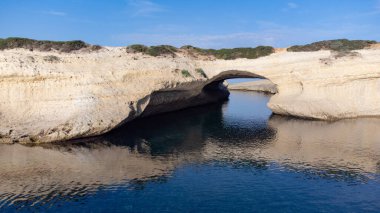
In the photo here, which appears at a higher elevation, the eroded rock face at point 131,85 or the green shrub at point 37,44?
the green shrub at point 37,44

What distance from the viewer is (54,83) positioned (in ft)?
99.8

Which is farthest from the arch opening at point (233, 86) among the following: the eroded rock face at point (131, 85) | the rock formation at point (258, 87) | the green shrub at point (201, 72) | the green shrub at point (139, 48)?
the green shrub at point (139, 48)

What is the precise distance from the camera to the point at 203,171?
2108cm

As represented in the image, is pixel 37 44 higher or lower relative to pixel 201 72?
higher

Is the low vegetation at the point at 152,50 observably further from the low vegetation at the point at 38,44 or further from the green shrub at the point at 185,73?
the low vegetation at the point at 38,44

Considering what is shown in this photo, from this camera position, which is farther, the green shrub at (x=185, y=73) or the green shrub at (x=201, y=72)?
the green shrub at (x=201, y=72)

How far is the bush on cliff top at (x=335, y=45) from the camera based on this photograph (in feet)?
127

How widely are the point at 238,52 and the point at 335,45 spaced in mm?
10413

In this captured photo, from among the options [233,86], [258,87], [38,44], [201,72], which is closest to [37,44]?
[38,44]

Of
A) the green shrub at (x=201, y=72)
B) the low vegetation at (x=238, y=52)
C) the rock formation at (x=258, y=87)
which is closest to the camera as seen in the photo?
the green shrub at (x=201, y=72)

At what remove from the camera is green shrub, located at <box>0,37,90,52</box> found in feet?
110

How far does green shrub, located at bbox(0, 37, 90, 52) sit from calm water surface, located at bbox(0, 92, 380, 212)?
1004 cm

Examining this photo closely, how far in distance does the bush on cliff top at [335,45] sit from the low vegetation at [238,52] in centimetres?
276

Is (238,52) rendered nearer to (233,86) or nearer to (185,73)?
(185,73)
